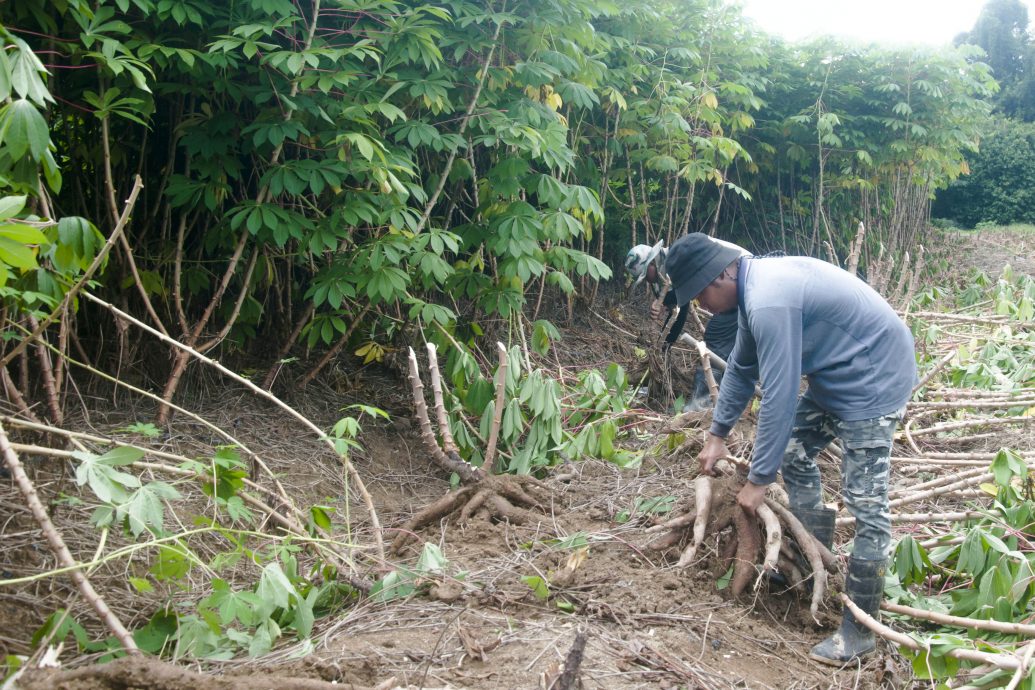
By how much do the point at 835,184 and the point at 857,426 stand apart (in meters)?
A: 8.61

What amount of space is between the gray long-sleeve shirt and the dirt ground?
2.02ft

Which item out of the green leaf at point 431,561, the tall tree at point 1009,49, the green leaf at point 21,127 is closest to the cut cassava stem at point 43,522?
the green leaf at point 21,127

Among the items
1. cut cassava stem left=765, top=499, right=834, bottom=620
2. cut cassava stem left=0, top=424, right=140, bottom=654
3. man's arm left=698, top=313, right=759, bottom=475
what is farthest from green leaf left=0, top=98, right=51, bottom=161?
cut cassava stem left=765, top=499, right=834, bottom=620

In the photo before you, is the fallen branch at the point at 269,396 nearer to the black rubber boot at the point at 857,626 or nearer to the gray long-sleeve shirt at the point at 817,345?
the gray long-sleeve shirt at the point at 817,345

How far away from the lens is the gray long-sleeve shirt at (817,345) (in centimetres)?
262

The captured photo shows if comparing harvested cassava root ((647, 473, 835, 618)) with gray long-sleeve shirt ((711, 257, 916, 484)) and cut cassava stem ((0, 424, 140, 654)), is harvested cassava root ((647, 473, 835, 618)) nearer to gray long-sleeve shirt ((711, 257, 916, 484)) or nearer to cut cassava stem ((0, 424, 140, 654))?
gray long-sleeve shirt ((711, 257, 916, 484))

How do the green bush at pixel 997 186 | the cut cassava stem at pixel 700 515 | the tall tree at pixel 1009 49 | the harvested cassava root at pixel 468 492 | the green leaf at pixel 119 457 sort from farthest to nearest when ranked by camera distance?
the tall tree at pixel 1009 49
the green bush at pixel 997 186
the harvested cassava root at pixel 468 492
the cut cassava stem at pixel 700 515
the green leaf at pixel 119 457

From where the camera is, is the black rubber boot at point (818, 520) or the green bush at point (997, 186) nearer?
the black rubber boot at point (818, 520)

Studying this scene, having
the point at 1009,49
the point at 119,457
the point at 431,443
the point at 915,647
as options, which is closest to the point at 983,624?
the point at 915,647

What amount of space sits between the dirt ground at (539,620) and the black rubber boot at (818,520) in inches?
11.3

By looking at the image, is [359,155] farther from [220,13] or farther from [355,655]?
[355,655]

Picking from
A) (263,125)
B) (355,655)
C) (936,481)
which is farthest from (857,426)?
(263,125)

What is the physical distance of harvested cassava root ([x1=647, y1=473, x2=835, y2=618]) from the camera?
9.92 feet

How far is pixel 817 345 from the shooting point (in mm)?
2809
